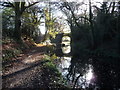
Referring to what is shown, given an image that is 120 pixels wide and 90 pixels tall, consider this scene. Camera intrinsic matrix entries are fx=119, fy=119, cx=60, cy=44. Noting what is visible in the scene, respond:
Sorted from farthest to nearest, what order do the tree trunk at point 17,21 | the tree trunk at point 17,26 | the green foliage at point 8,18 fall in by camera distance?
the green foliage at point 8,18 → the tree trunk at point 17,26 → the tree trunk at point 17,21

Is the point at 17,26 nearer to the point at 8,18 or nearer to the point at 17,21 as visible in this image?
the point at 17,21

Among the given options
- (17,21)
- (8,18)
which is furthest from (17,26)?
(8,18)

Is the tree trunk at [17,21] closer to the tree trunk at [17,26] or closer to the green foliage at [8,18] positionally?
the tree trunk at [17,26]

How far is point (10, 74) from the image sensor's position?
15.7 feet

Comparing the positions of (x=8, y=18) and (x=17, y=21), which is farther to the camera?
(x=8, y=18)

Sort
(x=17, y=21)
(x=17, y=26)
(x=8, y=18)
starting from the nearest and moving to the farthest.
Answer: (x=17, y=21) → (x=17, y=26) → (x=8, y=18)

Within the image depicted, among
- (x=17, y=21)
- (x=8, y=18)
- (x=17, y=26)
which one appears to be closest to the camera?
(x=17, y=21)

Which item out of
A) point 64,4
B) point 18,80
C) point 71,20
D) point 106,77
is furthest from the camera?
point 71,20

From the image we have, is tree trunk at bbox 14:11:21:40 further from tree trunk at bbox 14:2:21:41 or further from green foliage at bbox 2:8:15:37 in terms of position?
green foliage at bbox 2:8:15:37

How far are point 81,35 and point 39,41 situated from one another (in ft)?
27.8

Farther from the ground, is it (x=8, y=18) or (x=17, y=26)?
(x=8, y=18)

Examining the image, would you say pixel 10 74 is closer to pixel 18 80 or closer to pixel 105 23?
pixel 18 80

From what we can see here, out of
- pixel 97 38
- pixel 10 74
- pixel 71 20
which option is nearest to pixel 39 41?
pixel 71 20

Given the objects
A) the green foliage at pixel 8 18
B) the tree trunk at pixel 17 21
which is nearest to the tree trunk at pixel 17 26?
the tree trunk at pixel 17 21
